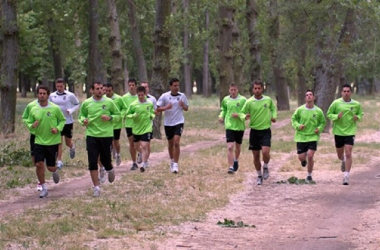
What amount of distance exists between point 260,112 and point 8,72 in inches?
460

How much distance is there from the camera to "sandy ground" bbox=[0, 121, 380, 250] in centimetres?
1023

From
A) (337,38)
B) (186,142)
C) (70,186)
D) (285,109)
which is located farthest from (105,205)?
(285,109)

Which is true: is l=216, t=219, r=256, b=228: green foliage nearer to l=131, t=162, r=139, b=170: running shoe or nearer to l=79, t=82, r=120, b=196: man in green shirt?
l=79, t=82, r=120, b=196: man in green shirt

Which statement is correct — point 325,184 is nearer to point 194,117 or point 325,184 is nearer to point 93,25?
point 93,25

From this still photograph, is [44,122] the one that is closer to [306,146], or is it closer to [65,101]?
[65,101]

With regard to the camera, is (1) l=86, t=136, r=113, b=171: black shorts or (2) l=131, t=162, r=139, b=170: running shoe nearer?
(1) l=86, t=136, r=113, b=171: black shorts

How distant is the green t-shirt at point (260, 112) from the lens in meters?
15.7

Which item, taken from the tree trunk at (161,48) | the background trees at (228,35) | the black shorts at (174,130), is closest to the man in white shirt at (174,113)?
the black shorts at (174,130)

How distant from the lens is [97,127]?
1345 cm

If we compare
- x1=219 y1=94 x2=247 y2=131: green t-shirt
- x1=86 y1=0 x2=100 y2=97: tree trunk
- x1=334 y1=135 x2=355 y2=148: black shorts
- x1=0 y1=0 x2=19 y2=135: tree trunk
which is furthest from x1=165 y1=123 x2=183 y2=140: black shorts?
x1=86 y1=0 x2=100 y2=97: tree trunk

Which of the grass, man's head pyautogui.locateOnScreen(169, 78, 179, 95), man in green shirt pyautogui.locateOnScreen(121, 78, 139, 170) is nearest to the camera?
the grass

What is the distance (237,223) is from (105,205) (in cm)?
224

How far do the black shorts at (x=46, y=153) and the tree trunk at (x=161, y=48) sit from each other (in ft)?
34.2

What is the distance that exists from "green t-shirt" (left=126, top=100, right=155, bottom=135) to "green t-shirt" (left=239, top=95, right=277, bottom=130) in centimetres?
214
